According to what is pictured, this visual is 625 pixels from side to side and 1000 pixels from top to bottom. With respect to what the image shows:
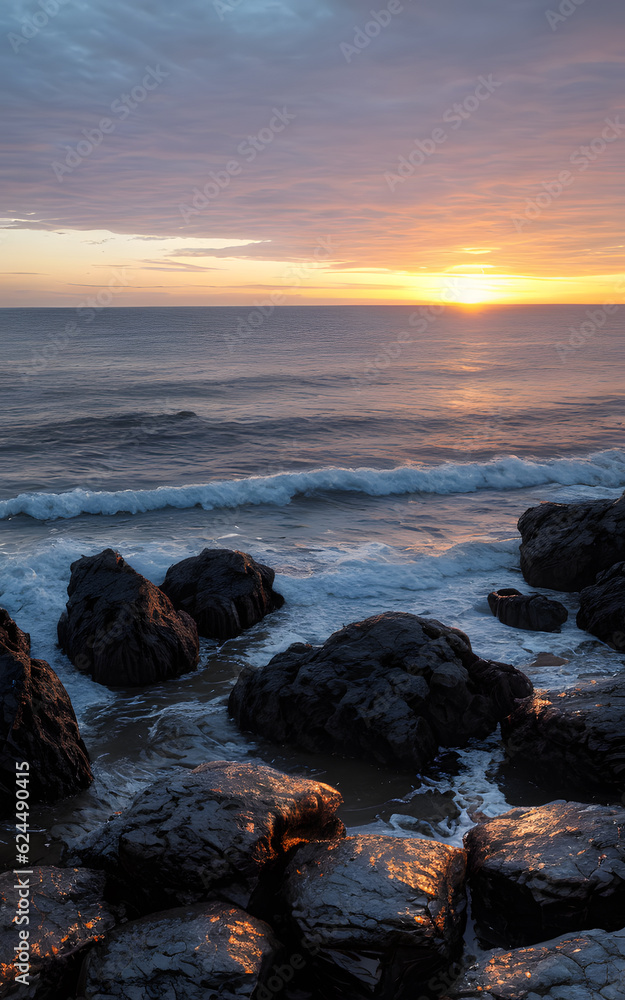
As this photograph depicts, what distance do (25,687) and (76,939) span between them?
118 inches

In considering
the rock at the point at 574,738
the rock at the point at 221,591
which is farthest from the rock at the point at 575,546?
the rock at the point at 221,591

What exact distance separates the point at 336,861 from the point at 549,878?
1.52m

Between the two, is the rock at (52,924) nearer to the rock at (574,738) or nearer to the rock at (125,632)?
the rock at (125,632)

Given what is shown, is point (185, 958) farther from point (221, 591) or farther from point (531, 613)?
point (531, 613)

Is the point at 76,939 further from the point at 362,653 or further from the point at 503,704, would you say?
the point at 503,704

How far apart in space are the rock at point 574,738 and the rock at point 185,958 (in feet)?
12.3

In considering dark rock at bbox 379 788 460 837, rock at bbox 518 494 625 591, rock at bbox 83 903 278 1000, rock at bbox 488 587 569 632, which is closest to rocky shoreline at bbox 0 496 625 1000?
rock at bbox 83 903 278 1000

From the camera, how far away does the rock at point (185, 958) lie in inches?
154

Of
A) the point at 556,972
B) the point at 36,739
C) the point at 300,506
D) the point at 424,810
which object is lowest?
the point at 424,810

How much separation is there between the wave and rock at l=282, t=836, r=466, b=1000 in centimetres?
1460

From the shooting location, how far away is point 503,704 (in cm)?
800

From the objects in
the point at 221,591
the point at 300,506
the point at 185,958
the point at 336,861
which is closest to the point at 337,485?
the point at 300,506

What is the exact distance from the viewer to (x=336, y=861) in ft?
15.9

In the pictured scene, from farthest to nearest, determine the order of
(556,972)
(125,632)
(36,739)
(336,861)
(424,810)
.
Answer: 1. (125,632)
2. (36,739)
3. (424,810)
4. (336,861)
5. (556,972)
